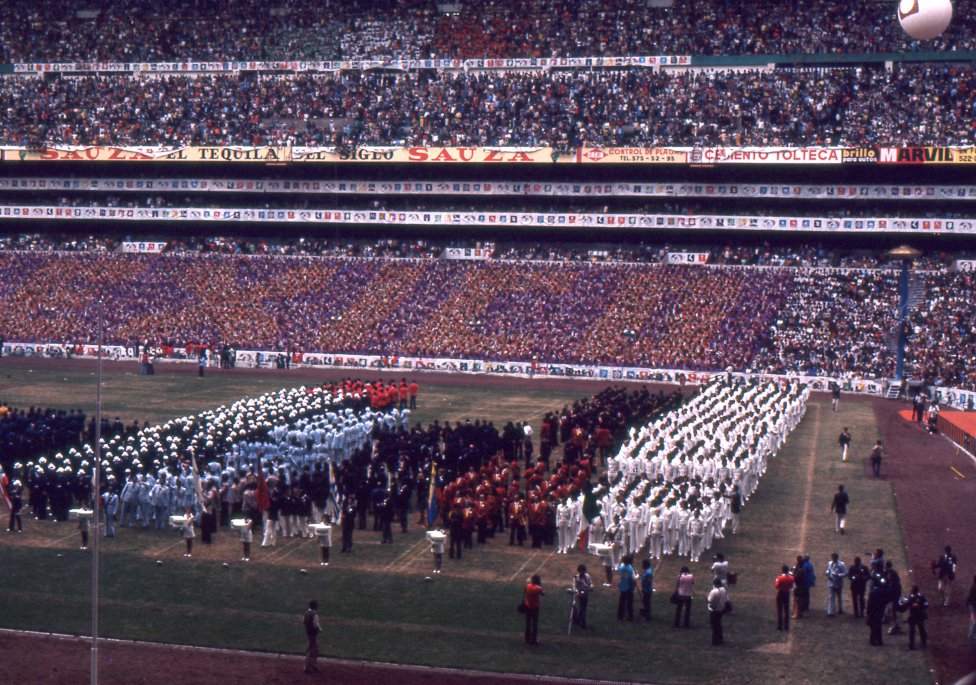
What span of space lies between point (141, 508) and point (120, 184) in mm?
43467

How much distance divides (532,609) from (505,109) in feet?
150

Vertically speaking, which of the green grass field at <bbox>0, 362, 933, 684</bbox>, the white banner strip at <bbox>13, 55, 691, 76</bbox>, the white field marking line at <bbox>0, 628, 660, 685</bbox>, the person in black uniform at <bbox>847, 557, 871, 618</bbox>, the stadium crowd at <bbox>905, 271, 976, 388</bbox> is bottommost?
the white field marking line at <bbox>0, 628, 660, 685</bbox>

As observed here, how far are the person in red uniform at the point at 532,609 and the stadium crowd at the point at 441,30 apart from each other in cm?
4849

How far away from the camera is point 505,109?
58562 millimetres

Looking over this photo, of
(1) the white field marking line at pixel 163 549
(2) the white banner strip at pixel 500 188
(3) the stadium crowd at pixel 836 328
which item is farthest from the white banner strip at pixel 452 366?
(1) the white field marking line at pixel 163 549

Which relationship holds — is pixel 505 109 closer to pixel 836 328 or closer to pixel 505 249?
pixel 505 249

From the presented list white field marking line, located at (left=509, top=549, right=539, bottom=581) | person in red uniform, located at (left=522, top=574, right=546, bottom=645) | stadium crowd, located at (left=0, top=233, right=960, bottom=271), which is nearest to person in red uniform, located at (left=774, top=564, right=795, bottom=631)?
person in red uniform, located at (left=522, top=574, right=546, bottom=645)

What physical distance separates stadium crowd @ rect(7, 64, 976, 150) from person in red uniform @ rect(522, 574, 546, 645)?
40.6 m

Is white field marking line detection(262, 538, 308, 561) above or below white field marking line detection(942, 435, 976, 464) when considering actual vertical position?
below

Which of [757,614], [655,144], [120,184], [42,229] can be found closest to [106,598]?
[757,614]

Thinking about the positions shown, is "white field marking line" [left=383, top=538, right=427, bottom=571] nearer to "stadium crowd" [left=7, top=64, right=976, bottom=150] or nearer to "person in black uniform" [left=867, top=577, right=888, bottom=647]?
"person in black uniform" [left=867, top=577, right=888, bottom=647]

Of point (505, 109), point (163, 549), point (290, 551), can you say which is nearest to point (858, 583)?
point (290, 551)

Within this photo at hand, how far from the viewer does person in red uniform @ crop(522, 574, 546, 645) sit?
1549cm

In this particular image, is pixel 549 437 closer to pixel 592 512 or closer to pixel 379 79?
pixel 592 512
